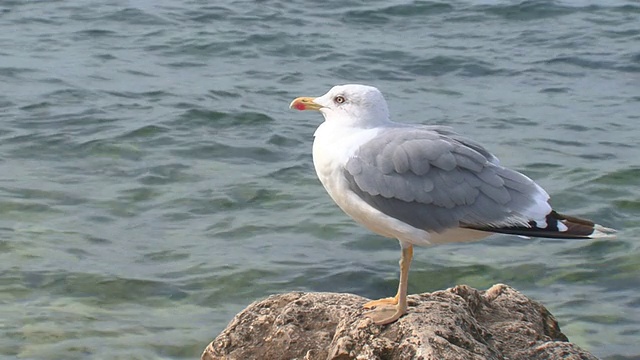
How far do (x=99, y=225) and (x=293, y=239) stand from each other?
1425 millimetres

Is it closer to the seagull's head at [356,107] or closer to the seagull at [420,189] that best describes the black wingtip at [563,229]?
the seagull at [420,189]

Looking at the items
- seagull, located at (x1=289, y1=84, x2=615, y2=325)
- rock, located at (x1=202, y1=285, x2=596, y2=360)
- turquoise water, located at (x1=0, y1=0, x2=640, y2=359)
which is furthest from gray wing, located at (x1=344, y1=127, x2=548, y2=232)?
Answer: turquoise water, located at (x1=0, y1=0, x2=640, y2=359)

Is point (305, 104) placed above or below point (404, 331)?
above

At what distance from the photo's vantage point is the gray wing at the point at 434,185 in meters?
4.93

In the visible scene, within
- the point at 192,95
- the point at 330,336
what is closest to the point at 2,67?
the point at 192,95

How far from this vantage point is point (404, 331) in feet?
15.7

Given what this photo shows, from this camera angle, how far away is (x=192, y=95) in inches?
458

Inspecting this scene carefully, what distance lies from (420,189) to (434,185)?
0.06 meters

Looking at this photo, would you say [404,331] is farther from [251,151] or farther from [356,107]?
[251,151]

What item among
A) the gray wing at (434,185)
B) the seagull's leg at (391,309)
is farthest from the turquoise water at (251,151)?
the gray wing at (434,185)

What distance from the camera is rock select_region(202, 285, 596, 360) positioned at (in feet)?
15.5

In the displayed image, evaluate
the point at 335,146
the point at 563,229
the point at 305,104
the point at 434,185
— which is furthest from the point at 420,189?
the point at 305,104

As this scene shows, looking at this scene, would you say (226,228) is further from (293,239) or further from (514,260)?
(514,260)

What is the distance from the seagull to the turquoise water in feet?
6.78
